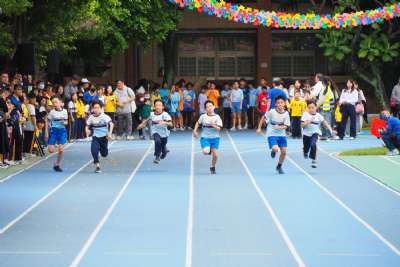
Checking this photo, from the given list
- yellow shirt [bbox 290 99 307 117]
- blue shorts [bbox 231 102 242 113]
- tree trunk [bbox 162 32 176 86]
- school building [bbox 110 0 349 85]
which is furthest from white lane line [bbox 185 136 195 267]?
school building [bbox 110 0 349 85]

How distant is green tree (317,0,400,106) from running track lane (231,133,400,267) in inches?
555

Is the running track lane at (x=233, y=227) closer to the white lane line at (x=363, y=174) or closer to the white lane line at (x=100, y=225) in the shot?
the white lane line at (x=100, y=225)

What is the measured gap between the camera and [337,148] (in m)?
28.3

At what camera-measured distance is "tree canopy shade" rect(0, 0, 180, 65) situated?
28.2 m

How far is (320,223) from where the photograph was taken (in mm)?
14984

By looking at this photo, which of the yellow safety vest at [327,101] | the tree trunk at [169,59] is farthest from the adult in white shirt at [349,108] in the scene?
the tree trunk at [169,59]

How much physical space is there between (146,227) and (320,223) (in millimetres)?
2443

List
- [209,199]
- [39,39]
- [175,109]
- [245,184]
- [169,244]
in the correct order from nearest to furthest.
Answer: [169,244]
[209,199]
[245,184]
[39,39]
[175,109]

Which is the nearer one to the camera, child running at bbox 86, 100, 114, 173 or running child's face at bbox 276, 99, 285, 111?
running child's face at bbox 276, 99, 285, 111

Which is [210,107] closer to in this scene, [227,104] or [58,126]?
[58,126]

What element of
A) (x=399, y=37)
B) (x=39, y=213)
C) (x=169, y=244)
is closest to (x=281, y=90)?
(x=399, y=37)

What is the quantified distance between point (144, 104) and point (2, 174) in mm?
11932

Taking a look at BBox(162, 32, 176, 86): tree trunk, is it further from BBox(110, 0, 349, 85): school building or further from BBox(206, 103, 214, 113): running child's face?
BBox(206, 103, 214, 113): running child's face

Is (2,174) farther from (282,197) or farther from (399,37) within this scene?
(399,37)
